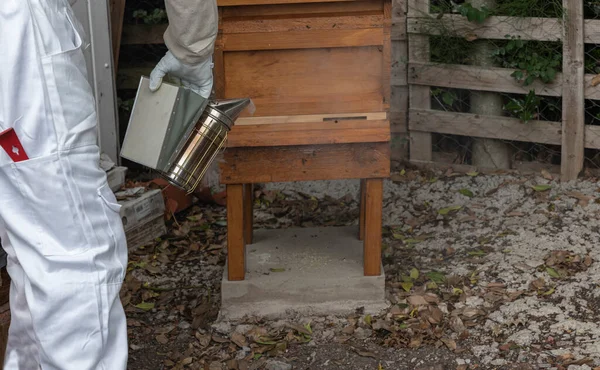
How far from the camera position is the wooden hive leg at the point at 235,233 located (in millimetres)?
3969

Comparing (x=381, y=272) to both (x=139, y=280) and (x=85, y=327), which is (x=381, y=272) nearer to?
(x=139, y=280)

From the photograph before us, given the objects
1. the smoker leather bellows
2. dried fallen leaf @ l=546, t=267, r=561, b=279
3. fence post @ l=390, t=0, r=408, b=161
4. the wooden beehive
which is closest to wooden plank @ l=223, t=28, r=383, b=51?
the wooden beehive

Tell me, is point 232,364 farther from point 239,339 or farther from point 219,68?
point 219,68

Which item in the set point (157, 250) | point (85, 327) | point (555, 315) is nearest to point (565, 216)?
point (555, 315)

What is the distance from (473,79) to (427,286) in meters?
1.79

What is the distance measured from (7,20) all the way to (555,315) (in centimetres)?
272

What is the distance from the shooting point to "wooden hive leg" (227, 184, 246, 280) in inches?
156

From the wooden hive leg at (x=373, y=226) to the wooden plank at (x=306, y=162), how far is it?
0.25 ft

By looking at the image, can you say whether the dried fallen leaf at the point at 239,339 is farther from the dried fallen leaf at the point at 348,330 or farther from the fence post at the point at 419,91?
A: the fence post at the point at 419,91

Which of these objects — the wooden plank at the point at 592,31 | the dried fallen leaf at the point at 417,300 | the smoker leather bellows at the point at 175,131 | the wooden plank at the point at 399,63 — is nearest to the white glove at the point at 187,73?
the smoker leather bellows at the point at 175,131

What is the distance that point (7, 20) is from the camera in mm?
2258

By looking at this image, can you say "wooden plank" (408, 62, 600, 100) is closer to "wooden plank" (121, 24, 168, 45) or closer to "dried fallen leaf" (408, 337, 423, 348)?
"wooden plank" (121, 24, 168, 45)

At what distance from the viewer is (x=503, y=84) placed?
5434 mm

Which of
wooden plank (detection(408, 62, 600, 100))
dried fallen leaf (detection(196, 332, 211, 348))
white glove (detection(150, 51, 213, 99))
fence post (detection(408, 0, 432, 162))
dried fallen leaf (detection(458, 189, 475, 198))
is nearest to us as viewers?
white glove (detection(150, 51, 213, 99))
